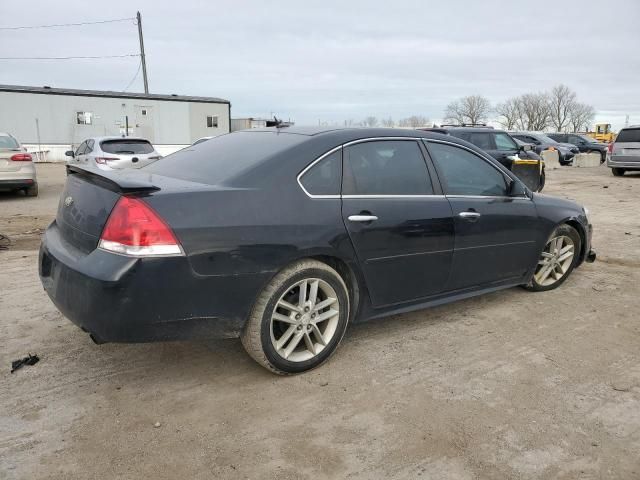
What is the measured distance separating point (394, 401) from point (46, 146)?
3189cm

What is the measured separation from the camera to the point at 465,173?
4113 millimetres

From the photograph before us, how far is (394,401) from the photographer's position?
2957mm

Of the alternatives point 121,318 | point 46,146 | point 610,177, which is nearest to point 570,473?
point 121,318

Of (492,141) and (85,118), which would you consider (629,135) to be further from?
(85,118)

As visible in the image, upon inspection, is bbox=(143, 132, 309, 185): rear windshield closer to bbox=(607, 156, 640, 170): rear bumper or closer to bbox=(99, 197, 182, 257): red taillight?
bbox=(99, 197, 182, 257): red taillight

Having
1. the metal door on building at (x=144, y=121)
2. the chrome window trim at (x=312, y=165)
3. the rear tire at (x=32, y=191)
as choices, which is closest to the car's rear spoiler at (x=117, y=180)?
the chrome window trim at (x=312, y=165)

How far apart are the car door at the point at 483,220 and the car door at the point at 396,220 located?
135mm

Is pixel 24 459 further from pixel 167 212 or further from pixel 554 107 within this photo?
pixel 554 107

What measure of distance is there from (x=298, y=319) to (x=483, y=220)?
1764 millimetres

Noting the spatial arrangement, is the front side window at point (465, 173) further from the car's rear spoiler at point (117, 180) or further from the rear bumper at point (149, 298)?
the car's rear spoiler at point (117, 180)

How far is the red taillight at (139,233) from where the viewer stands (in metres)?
2.65

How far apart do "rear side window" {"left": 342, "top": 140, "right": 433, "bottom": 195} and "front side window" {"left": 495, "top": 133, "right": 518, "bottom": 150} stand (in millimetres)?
10096

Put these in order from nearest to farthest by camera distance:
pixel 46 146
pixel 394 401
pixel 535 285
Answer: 1. pixel 394 401
2. pixel 535 285
3. pixel 46 146

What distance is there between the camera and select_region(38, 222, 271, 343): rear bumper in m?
2.63
